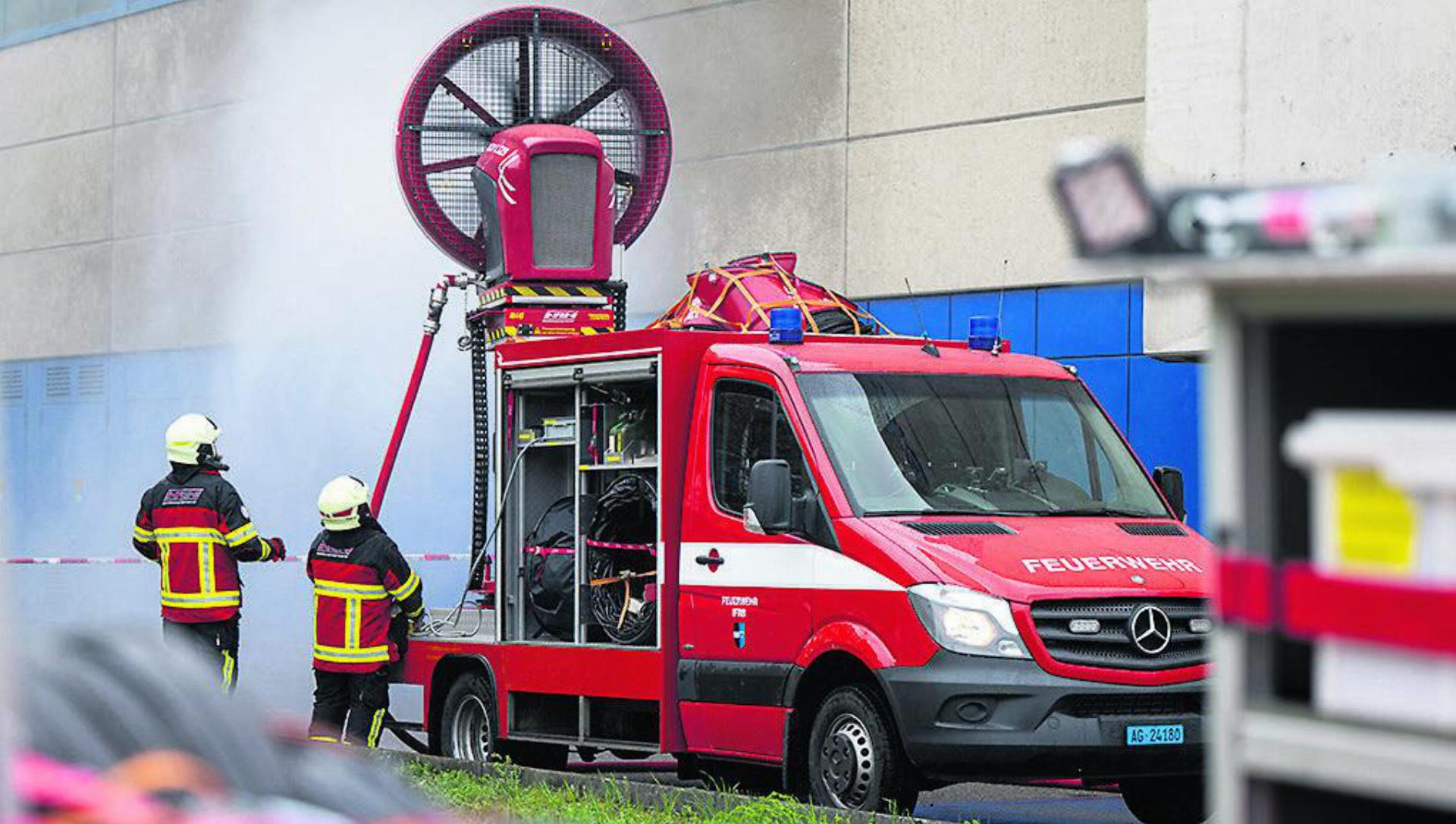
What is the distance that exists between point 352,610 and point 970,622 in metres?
4.16

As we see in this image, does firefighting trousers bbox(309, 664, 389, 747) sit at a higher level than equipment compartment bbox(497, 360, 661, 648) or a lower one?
lower

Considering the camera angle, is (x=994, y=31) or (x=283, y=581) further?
(x=283, y=581)

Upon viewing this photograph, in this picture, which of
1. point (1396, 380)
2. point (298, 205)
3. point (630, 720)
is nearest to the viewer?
point (1396, 380)

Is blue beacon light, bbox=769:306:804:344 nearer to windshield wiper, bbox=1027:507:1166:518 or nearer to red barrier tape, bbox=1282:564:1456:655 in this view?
windshield wiper, bbox=1027:507:1166:518

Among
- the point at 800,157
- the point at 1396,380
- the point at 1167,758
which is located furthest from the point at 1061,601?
the point at 800,157

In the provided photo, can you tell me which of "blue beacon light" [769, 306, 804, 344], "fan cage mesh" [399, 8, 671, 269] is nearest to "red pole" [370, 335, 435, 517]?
"fan cage mesh" [399, 8, 671, 269]

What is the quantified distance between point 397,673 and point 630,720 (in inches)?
85.3

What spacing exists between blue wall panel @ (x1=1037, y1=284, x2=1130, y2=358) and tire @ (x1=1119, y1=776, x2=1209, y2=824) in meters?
9.68

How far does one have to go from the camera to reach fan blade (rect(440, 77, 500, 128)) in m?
15.7

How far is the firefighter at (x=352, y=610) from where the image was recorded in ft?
Result: 42.1

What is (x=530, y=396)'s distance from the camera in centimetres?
1349

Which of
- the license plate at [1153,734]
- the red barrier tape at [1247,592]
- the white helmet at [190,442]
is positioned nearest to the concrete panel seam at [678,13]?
the white helmet at [190,442]

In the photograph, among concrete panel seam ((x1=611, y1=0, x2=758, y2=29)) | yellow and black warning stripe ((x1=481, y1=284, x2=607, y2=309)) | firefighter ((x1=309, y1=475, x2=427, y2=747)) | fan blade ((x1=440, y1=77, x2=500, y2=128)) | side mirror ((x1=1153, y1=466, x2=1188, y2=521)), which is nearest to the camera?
side mirror ((x1=1153, y1=466, x2=1188, y2=521))

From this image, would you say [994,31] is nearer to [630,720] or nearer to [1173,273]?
[630,720]
